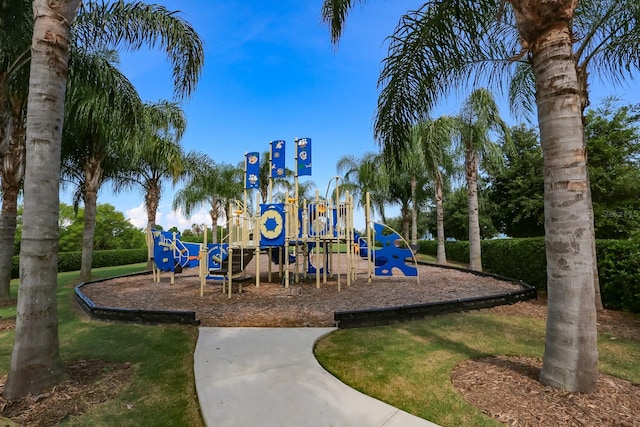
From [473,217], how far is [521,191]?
1115 cm

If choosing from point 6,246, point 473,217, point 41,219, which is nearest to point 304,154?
point 41,219

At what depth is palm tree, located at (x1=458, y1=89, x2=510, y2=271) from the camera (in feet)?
37.7

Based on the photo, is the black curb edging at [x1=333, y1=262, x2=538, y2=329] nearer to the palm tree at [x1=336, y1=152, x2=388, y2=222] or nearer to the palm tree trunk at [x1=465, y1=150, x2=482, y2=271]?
the palm tree trunk at [x1=465, y1=150, x2=482, y2=271]

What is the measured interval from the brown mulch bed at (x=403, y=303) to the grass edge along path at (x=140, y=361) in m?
0.25

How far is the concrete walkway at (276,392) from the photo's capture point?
2.55 meters

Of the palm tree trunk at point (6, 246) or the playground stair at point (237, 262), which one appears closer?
the palm tree trunk at point (6, 246)

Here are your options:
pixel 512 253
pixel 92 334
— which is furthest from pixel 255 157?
pixel 512 253

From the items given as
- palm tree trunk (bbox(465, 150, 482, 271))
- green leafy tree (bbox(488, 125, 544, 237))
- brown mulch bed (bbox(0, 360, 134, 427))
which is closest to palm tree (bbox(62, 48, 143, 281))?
brown mulch bed (bbox(0, 360, 134, 427))

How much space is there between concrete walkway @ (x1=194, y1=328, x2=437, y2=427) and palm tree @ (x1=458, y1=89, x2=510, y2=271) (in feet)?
31.2

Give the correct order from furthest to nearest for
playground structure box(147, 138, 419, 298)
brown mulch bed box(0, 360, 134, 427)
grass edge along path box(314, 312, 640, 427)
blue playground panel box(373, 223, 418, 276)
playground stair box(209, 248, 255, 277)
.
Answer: blue playground panel box(373, 223, 418, 276)
playground structure box(147, 138, 419, 298)
playground stair box(209, 248, 255, 277)
grass edge along path box(314, 312, 640, 427)
brown mulch bed box(0, 360, 134, 427)

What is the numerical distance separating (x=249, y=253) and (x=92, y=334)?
434 centimetres

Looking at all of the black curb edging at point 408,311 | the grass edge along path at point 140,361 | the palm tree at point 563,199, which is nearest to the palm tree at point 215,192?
the grass edge along path at point 140,361

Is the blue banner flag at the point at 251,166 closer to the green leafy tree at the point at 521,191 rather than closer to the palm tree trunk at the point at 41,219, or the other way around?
the palm tree trunk at the point at 41,219

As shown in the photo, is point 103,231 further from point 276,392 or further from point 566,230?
point 566,230
